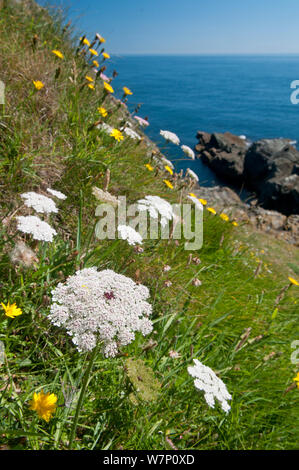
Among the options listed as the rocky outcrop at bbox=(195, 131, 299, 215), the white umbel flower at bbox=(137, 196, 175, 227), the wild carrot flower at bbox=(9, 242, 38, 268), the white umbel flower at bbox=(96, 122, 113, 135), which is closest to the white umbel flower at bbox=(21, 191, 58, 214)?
the wild carrot flower at bbox=(9, 242, 38, 268)

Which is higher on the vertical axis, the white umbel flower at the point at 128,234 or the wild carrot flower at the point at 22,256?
the white umbel flower at the point at 128,234

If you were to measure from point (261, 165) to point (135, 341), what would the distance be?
2963 cm

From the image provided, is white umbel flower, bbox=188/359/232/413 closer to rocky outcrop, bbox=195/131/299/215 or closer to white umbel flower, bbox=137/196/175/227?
white umbel flower, bbox=137/196/175/227

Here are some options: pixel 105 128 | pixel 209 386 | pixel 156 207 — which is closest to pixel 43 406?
pixel 209 386

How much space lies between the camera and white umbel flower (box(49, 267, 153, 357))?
1.32 m

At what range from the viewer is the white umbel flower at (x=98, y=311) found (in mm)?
1320

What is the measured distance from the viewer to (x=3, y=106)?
10.3 feet

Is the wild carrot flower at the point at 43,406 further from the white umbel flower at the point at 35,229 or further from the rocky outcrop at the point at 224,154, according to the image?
the rocky outcrop at the point at 224,154

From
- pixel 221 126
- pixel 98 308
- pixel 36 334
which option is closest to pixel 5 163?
pixel 36 334

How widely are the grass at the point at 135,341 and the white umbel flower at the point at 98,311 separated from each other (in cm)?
26

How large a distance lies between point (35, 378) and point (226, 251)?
3.14m

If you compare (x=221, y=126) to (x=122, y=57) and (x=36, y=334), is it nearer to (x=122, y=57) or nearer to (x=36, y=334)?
(x=122, y=57)

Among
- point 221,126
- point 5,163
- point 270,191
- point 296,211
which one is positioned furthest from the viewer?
point 221,126

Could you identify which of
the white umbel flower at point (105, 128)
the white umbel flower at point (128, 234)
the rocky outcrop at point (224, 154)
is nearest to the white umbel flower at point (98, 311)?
the white umbel flower at point (128, 234)
